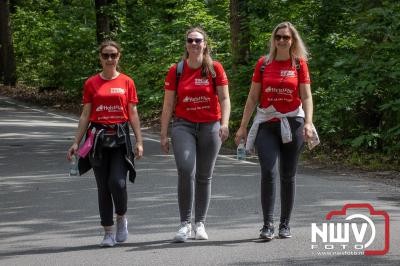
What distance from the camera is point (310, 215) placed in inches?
368

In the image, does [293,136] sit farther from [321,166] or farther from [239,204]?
[321,166]

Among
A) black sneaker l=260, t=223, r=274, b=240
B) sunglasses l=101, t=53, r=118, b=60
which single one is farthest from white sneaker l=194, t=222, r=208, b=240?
sunglasses l=101, t=53, r=118, b=60

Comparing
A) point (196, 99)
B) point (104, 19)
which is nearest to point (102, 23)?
point (104, 19)

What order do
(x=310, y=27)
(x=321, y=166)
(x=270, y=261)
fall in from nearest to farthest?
(x=270, y=261) < (x=321, y=166) < (x=310, y=27)

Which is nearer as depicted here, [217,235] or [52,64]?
[217,235]

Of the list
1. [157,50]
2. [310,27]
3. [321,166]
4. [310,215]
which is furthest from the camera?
[157,50]

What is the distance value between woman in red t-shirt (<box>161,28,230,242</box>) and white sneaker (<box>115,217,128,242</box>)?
48cm

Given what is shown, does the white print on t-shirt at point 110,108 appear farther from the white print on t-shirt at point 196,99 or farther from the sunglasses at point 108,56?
the white print on t-shirt at point 196,99

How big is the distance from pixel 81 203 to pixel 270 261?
413 cm

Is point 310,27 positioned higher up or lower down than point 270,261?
higher up

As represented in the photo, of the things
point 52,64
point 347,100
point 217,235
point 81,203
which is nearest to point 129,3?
point 52,64

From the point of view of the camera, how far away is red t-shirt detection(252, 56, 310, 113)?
7.85m

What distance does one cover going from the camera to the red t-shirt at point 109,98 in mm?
7770

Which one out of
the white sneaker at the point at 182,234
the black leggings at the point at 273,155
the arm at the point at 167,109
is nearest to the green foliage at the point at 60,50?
the arm at the point at 167,109
